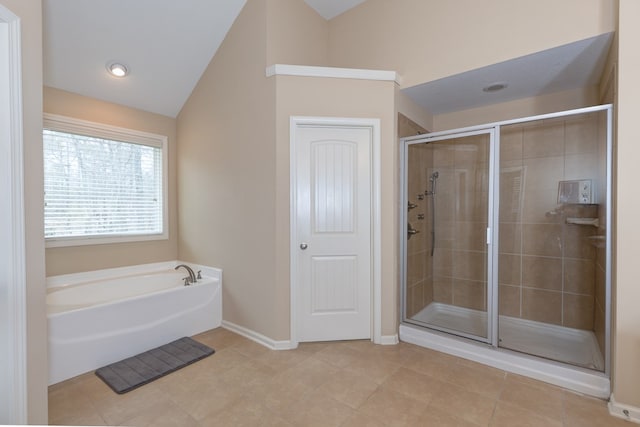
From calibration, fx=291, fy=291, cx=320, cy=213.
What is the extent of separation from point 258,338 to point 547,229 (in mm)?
3020

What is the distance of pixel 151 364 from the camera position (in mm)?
2264

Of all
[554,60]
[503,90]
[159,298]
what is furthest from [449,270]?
[159,298]

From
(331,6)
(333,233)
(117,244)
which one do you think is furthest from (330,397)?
(331,6)

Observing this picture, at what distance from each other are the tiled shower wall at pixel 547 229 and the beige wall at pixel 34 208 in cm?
355

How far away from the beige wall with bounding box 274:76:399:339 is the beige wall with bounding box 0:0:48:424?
149 cm

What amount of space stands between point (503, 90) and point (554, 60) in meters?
0.57

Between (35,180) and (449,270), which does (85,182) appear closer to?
(35,180)

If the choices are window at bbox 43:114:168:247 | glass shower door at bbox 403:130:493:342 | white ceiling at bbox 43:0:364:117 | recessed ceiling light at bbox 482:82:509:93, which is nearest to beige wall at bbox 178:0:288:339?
white ceiling at bbox 43:0:364:117

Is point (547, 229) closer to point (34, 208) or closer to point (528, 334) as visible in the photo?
point (528, 334)

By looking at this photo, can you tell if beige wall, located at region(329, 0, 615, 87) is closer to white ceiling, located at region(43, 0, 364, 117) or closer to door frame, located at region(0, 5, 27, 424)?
white ceiling, located at region(43, 0, 364, 117)

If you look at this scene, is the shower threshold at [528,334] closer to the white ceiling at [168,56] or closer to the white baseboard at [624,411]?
the white baseboard at [624,411]

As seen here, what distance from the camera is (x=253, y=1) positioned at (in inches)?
106

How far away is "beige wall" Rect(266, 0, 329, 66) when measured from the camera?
2633 millimetres

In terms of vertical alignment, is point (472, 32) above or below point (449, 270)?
above
